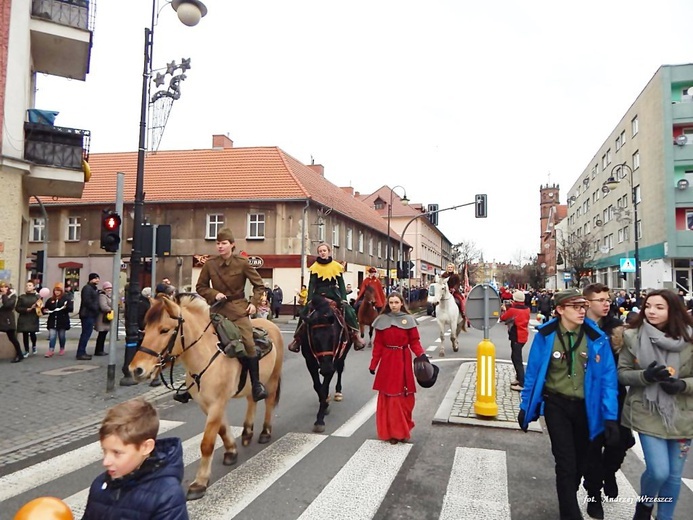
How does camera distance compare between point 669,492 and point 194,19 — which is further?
point 194,19

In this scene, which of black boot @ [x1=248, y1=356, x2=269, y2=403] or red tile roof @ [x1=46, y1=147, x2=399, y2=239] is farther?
red tile roof @ [x1=46, y1=147, x2=399, y2=239]

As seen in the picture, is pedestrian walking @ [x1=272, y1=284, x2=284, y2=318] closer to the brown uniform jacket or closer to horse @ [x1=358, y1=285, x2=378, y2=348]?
horse @ [x1=358, y1=285, x2=378, y2=348]

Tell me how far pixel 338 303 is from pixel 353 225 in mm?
31981

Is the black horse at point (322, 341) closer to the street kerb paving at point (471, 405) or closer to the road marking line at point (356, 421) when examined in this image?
the road marking line at point (356, 421)

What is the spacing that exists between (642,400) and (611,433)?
36 cm

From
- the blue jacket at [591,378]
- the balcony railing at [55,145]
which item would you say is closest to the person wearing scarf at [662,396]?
the blue jacket at [591,378]

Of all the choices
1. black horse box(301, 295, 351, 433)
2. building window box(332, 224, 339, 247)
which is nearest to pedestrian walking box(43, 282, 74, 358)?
black horse box(301, 295, 351, 433)

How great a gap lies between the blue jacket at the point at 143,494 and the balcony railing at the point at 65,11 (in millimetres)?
15237

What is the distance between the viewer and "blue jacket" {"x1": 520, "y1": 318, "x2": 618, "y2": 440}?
12.4ft

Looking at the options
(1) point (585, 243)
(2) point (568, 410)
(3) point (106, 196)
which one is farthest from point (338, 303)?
(1) point (585, 243)

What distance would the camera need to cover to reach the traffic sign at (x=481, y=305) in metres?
7.33

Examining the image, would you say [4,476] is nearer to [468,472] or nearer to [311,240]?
[468,472]

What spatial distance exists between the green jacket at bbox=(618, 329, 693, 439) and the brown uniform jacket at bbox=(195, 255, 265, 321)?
12.1 feet

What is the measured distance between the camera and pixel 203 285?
18.7ft
